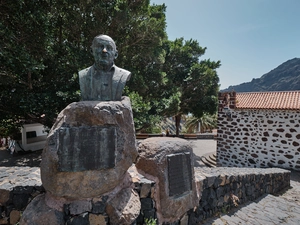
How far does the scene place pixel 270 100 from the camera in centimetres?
917

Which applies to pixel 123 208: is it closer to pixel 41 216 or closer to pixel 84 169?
pixel 84 169

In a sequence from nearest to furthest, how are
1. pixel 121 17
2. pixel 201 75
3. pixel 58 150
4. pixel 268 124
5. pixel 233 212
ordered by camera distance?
pixel 58 150
pixel 233 212
pixel 121 17
pixel 268 124
pixel 201 75

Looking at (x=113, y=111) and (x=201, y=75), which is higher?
(x=201, y=75)

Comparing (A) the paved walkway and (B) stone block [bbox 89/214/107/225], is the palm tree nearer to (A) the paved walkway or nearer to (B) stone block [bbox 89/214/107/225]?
(A) the paved walkway

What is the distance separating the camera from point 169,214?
2.84m

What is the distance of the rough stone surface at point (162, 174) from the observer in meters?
2.81

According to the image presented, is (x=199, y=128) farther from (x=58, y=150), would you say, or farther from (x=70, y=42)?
(x=58, y=150)

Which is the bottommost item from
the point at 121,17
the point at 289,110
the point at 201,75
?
the point at 289,110

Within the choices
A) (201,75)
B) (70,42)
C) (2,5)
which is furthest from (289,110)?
(2,5)

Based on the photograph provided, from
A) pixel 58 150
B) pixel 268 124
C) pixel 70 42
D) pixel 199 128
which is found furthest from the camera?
pixel 199 128

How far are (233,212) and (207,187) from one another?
1.13 metres

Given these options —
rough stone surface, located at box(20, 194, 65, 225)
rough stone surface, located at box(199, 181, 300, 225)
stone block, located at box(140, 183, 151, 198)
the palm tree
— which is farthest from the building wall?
the palm tree

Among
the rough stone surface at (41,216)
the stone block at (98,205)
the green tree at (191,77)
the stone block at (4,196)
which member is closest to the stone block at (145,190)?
the stone block at (98,205)

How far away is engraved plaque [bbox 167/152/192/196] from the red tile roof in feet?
23.9
